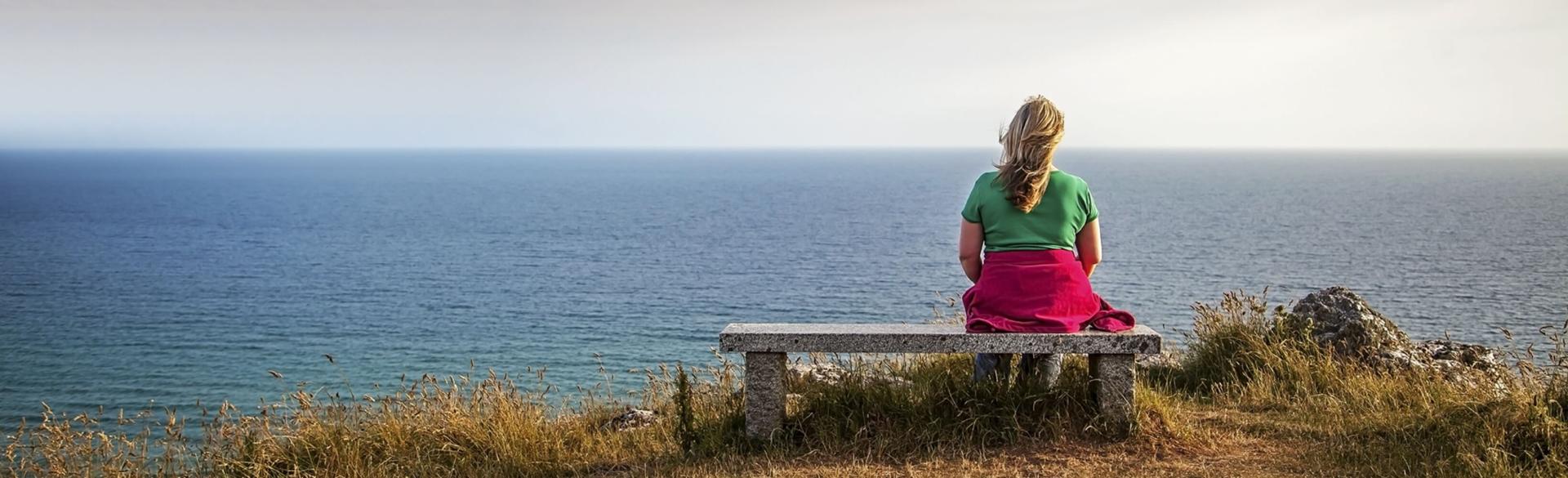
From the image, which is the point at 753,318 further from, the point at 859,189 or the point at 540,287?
the point at 859,189

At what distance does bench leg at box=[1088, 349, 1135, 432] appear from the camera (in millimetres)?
5691

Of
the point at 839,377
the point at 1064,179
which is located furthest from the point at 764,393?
the point at 1064,179

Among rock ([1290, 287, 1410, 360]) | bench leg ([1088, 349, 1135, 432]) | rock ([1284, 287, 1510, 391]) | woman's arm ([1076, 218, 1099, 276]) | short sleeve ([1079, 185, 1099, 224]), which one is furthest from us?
rock ([1290, 287, 1410, 360])

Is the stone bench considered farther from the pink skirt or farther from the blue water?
the blue water

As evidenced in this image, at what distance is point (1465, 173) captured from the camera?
530ft

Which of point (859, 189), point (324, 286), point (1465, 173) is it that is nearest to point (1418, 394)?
point (324, 286)

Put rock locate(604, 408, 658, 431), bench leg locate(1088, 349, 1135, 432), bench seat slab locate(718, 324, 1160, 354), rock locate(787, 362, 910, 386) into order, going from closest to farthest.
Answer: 1. bench seat slab locate(718, 324, 1160, 354)
2. bench leg locate(1088, 349, 1135, 432)
3. rock locate(787, 362, 910, 386)
4. rock locate(604, 408, 658, 431)

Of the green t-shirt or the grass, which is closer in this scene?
the grass

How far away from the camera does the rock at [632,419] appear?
7680 millimetres

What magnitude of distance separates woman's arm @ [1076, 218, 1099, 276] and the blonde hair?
49cm

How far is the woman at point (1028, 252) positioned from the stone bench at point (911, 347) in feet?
0.36

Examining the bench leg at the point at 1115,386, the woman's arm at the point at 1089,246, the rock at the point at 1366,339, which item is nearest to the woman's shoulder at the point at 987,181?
the woman's arm at the point at 1089,246

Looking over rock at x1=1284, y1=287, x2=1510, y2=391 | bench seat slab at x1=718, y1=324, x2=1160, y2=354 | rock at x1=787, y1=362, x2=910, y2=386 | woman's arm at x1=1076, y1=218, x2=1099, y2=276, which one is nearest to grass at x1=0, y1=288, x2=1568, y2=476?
rock at x1=787, y1=362, x2=910, y2=386

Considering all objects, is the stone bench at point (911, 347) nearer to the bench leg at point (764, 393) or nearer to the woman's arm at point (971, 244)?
the bench leg at point (764, 393)
